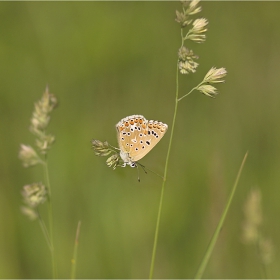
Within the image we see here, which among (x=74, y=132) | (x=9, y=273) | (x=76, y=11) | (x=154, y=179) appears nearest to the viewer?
(x=9, y=273)

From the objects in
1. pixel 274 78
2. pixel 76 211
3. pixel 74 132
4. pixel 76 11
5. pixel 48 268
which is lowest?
pixel 48 268

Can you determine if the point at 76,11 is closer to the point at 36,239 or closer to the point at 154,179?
the point at 154,179

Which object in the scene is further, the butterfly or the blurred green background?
the blurred green background

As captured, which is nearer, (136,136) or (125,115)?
(136,136)

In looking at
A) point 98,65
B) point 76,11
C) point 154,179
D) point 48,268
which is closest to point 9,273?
point 48,268

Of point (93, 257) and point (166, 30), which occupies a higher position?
point (166, 30)
